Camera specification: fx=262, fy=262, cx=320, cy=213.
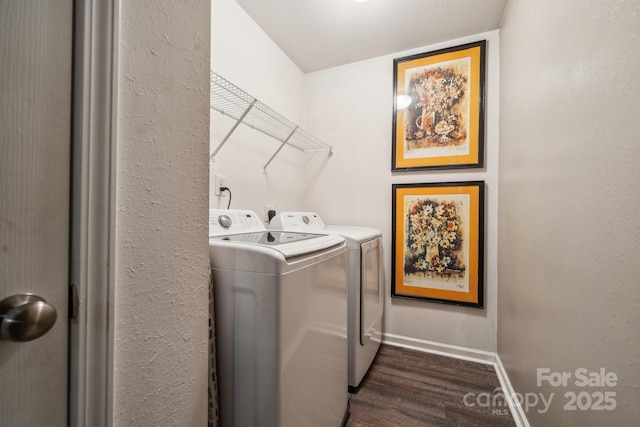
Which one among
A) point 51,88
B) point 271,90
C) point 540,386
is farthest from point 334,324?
point 271,90

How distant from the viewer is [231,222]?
4.59 feet

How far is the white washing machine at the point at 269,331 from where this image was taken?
0.84 m

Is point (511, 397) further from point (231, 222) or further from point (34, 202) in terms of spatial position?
point (34, 202)

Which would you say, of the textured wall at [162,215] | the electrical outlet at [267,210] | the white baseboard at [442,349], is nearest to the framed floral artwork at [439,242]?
the white baseboard at [442,349]

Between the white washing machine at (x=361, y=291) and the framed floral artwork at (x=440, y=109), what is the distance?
796 millimetres

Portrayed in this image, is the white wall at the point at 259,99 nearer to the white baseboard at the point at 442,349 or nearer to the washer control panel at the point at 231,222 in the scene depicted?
the washer control panel at the point at 231,222

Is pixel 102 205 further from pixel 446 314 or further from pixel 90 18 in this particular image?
pixel 446 314

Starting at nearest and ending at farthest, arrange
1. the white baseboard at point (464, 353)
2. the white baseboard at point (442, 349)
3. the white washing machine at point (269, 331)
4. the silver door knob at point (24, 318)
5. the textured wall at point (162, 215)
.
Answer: the silver door knob at point (24, 318), the textured wall at point (162, 215), the white washing machine at point (269, 331), the white baseboard at point (464, 353), the white baseboard at point (442, 349)

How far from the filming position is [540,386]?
1.09m

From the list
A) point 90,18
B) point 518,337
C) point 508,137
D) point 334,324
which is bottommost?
point 518,337

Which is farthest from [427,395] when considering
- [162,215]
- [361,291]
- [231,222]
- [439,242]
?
[162,215]

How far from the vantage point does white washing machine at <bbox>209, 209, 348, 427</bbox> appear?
84 centimetres

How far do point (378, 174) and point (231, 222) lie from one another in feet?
4.63

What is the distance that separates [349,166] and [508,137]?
1206 mm
